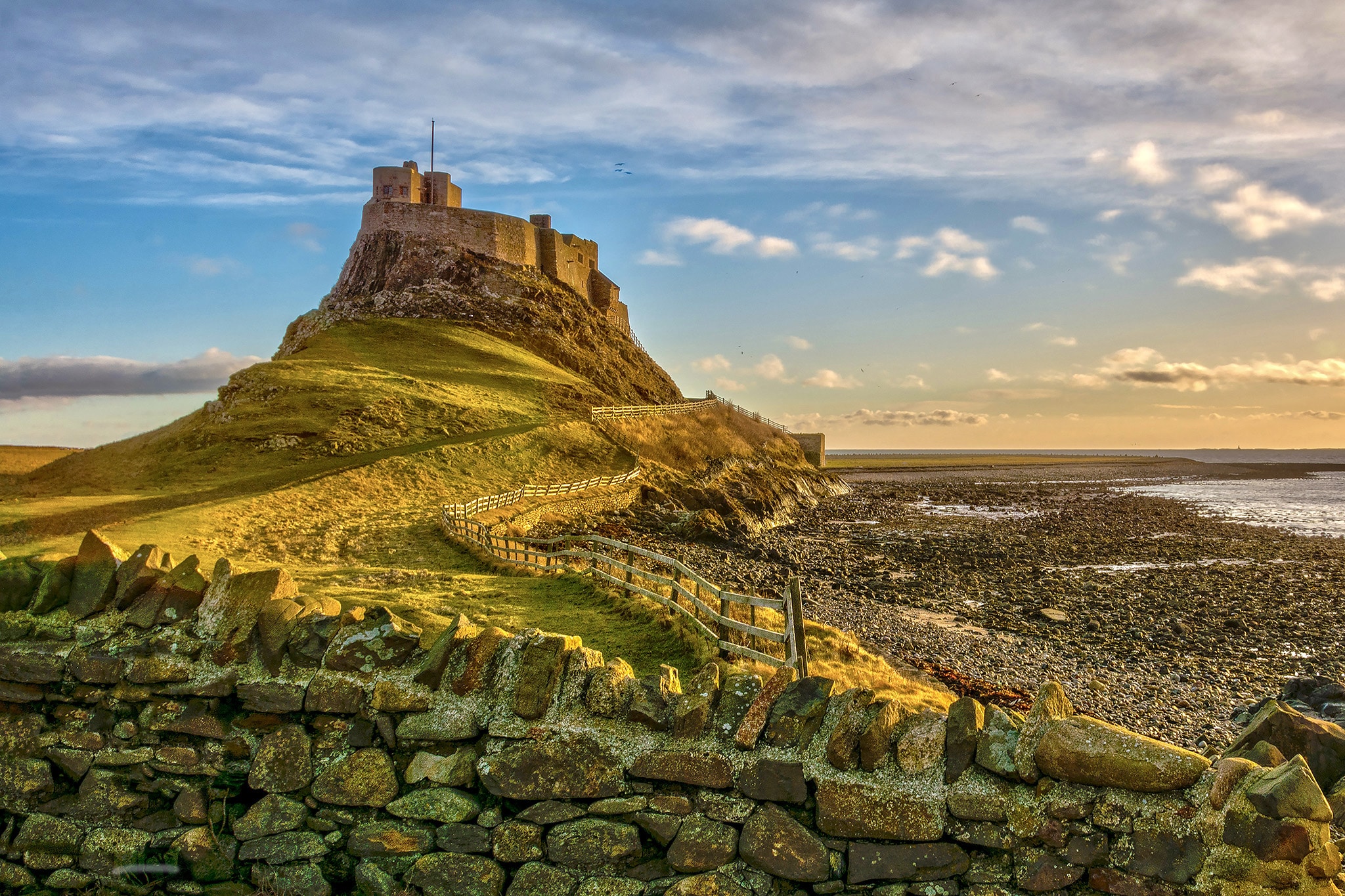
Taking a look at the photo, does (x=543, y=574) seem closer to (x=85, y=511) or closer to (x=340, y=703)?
(x=340, y=703)

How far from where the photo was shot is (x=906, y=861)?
446 centimetres

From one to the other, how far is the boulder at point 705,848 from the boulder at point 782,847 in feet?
0.23

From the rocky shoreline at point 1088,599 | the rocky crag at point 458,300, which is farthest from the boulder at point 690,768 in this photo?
the rocky crag at point 458,300

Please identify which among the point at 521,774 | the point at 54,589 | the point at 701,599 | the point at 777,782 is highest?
the point at 54,589

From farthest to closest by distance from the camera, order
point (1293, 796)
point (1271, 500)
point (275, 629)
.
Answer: point (1271, 500)
point (275, 629)
point (1293, 796)

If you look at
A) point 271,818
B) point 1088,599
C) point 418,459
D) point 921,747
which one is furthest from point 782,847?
point 418,459

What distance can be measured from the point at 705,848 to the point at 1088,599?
2527cm

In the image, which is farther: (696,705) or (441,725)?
(441,725)

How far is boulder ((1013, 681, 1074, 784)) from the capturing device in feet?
14.4

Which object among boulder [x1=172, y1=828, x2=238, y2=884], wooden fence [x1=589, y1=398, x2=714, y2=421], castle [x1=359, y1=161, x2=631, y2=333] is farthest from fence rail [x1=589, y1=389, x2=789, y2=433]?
boulder [x1=172, y1=828, x2=238, y2=884]

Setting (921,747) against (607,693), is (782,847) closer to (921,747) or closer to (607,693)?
(921,747)

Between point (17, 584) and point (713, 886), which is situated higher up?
point (17, 584)

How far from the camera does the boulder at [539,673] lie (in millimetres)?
5082

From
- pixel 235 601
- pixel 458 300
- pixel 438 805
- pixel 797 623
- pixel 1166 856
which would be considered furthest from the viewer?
pixel 458 300
